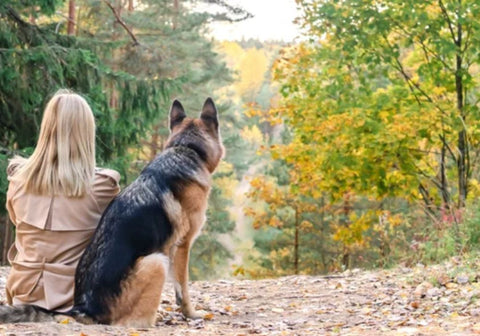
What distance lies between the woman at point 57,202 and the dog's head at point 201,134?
35.1 inches

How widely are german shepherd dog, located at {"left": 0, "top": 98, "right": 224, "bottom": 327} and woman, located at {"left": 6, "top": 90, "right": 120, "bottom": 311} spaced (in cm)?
26

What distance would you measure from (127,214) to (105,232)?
21 cm

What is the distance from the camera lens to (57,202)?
4.88m

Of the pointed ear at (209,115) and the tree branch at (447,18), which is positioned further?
the tree branch at (447,18)

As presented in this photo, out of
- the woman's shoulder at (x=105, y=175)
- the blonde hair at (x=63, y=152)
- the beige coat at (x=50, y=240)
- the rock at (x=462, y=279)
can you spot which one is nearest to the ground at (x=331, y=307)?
the rock at (x=462, y=279)

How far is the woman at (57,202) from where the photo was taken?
15.6ft

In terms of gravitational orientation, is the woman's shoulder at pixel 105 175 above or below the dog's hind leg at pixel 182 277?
above

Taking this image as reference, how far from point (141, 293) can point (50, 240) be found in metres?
0.87

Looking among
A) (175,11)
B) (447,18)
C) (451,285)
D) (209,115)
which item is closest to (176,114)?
(209,115)

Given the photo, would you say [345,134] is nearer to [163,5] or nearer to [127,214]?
[127,214]

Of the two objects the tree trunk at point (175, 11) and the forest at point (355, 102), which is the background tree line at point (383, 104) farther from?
the tree trunk at point (175, 11)

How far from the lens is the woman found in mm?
4770

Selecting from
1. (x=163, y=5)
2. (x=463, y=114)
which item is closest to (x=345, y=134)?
(x=463, y=114)

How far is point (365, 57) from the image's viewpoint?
1182 cm
